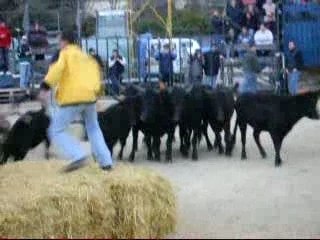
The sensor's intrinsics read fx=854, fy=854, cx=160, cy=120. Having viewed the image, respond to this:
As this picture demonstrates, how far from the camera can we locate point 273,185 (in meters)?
11.6

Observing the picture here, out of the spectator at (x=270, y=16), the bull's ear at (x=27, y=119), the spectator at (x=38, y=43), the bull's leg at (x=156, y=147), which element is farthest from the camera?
the spectator at (x=38, y=43)

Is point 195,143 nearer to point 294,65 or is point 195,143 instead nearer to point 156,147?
point 156,147

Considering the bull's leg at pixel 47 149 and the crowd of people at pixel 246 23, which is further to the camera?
the crowd of people at pixel 246 23

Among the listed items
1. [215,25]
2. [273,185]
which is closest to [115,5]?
[215,25]

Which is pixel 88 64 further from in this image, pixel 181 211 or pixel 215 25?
pixel 215 25

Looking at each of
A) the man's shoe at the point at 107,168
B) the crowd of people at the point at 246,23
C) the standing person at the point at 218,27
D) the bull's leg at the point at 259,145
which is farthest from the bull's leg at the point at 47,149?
the standing person at the point at 218,27

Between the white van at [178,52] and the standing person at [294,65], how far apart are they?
2.54 metres

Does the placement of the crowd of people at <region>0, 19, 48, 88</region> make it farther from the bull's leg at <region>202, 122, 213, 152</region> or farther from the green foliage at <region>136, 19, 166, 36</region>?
the bull's leg at <region>202, 122, 213, 152</region>

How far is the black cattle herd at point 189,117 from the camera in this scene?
44.7 feet

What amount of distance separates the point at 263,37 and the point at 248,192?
1385cm

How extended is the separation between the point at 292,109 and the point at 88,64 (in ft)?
18.8

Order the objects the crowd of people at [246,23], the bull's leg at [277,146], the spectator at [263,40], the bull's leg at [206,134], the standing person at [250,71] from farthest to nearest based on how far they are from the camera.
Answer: the crowd of people at [246,23] < the spectator at [263,40] < the standing person at [250,71] < the bull's leg at [206,134] < the bull's leg at [277,146]

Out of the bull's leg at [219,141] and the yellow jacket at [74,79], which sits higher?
the yellow jacket at [74,79]

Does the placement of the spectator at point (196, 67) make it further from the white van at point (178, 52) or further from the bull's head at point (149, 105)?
the bull's head at point (149, 105)
